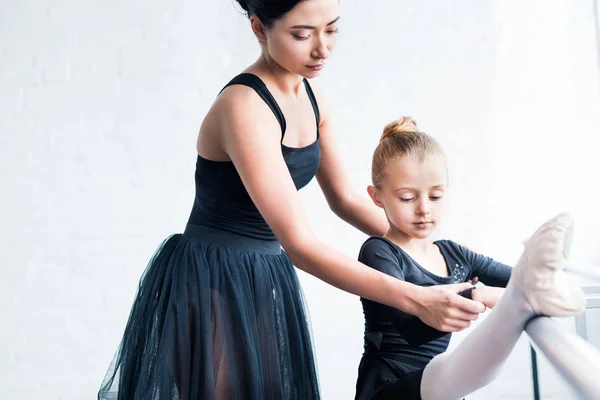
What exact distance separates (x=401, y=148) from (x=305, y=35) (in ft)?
0.89

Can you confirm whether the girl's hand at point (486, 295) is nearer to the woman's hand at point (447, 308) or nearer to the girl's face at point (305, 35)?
the woman's hand at point (447, 308)

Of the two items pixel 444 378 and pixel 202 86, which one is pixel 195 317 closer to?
pixel 444 378

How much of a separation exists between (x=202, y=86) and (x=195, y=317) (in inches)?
58.0

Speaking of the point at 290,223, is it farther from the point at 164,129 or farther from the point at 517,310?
the point at 164,129

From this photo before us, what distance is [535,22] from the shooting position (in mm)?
2750

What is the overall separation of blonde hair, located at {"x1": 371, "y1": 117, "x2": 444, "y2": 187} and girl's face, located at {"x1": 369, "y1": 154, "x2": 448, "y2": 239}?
1cm

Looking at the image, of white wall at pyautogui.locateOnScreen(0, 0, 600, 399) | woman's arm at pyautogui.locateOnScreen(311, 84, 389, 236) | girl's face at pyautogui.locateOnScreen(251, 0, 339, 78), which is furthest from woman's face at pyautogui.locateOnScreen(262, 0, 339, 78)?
white wall at pyautogui.locateOnScreen(0, 0, 600, 399)

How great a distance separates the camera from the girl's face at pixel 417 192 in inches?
57.4

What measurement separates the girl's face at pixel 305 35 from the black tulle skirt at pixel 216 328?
35 cm

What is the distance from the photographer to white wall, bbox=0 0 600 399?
2.77 meters

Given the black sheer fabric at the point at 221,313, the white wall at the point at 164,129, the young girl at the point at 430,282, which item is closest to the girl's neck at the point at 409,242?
the young girl at the point at 430,282

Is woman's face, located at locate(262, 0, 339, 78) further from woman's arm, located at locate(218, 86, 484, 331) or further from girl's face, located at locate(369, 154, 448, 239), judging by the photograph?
girl's face, located at locate(369, 154, 448, 239)

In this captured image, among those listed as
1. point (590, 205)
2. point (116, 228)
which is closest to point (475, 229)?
point (590, 205)

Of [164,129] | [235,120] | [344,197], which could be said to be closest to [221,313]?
[235,120]
